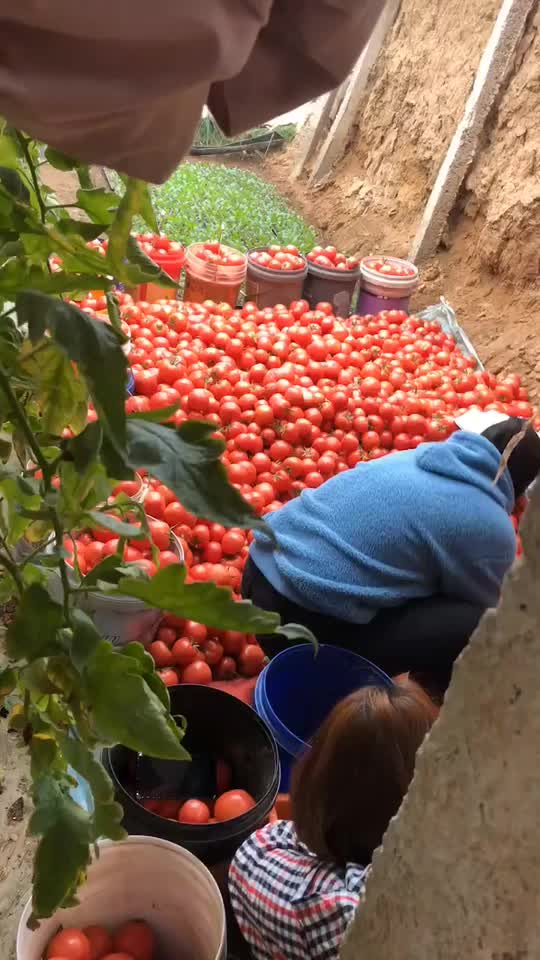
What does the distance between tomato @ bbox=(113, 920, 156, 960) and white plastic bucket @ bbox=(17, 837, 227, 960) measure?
25mm

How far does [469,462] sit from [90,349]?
2211mm

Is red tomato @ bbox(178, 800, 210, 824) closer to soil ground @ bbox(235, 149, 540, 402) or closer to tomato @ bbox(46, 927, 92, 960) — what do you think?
tomato @ bbox(46, 927, 92, 960)

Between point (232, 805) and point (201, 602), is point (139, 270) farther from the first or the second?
point (232, 805)

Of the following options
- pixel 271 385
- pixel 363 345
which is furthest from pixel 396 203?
pixel 271 385

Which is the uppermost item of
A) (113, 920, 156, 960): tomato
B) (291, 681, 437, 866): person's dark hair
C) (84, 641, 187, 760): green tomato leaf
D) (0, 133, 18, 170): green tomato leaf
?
(0, 133, 18, 170): green tomato leaf

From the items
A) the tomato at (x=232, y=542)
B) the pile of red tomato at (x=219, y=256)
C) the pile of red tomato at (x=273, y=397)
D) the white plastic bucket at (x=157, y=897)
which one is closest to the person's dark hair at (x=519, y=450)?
the pile of red tomato at (x=273, y=397)

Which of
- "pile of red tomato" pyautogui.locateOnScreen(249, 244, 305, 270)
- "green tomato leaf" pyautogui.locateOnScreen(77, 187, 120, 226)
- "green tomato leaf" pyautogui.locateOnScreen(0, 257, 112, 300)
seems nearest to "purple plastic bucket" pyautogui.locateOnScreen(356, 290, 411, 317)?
"pile of red tomato" pyautogui.locateOnScreen(249, 244, 305, 270)

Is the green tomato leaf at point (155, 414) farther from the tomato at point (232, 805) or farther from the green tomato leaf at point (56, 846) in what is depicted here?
the tomato at point (232, 805)

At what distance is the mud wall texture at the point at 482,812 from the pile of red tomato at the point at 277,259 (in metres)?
4.57

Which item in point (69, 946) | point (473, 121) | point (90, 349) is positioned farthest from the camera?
point (473, 121)

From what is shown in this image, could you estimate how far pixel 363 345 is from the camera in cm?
453

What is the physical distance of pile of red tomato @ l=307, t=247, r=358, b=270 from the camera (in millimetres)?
5234

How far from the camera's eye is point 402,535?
2510 millimetres

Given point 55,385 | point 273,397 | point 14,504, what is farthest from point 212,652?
point 55,385
